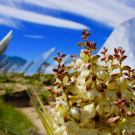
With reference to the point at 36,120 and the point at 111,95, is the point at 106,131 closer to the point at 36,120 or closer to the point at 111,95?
the point at 111,95

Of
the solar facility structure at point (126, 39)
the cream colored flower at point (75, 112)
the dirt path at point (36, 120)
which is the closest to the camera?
the cream colored flower at point (75, 112)

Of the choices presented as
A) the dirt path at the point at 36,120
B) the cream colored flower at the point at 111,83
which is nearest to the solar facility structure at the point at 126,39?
the dirt path at the point at 36,120

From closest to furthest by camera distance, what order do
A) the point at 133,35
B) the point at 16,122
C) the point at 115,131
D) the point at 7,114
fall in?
1. the point at 115,131
2. the point at 16,122
3. the point at 7,114
4. the point at 133,35

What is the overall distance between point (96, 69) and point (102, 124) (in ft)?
0.75

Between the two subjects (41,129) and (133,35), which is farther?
(133,35)

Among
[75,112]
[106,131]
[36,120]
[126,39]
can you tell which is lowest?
[36,120]

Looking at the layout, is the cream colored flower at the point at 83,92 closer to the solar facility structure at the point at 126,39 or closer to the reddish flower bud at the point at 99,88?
the reddish flower bud at the point at 99,88

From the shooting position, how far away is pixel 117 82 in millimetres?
600

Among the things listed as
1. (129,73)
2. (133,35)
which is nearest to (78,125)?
(129,73)

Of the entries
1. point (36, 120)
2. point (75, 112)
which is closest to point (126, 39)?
point (36, 120)

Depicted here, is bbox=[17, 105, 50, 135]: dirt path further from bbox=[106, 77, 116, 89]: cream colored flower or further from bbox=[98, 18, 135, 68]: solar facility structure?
bbox=[98, 18, 135, 68]: solar facility structure

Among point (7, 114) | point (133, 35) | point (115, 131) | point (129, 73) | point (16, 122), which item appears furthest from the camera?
point (133, 35)

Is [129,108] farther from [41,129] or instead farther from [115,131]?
[41,129]

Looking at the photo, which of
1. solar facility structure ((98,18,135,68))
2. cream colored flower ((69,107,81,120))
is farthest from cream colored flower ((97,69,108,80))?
solar facility structure ((98,18,135,68))
